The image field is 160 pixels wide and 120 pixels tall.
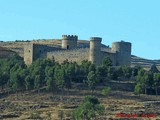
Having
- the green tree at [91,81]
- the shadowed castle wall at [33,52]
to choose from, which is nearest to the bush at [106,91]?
the green tree at [91,81]

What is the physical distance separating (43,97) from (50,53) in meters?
23.6

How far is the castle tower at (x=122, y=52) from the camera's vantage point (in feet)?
395

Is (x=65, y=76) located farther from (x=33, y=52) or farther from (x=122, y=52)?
(x=33, y=52)

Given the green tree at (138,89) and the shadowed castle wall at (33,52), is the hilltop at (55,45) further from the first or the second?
the green tree at (138,89)

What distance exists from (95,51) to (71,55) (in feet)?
14.6

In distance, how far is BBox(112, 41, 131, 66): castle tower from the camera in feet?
395

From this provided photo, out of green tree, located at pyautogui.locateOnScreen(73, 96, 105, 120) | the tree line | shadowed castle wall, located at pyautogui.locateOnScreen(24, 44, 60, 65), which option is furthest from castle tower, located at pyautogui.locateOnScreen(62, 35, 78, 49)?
green tree, located at pyautogui.locateOnScreen(73, 96, 105, 120)

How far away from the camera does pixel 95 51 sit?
118188 mm

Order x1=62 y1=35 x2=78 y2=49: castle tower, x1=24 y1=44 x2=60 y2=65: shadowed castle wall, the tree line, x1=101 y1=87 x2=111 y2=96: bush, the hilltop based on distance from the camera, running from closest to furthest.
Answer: x1=101 y1=87 x2=111 y2=96: bush
the tree line
x1=24 y1=44 x2=60 y2=65: shadowed castle wall
x1=62 y1=35 x2=78 y2=49: castle tower
the hilltop

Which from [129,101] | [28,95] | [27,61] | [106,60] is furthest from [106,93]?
[27,61]

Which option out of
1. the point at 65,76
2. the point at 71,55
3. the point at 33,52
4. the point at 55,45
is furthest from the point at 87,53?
the point at 55,45

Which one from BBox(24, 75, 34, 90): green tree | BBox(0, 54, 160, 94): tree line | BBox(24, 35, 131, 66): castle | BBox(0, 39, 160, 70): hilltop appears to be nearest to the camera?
BBox(0, 54, 160, 94): tree line

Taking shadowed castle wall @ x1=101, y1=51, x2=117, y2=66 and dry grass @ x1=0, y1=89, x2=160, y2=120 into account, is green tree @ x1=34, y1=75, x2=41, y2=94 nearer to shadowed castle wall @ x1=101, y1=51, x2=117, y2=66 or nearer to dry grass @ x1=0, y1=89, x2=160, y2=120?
dry grass @ x1=0, y1=89, x2=160, y2=120

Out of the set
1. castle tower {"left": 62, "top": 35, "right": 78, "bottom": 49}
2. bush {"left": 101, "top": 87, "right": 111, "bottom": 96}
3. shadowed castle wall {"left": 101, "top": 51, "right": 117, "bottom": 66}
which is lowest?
bush {"left": 101, "top": 87, "right": 111, "bottom": 96}
